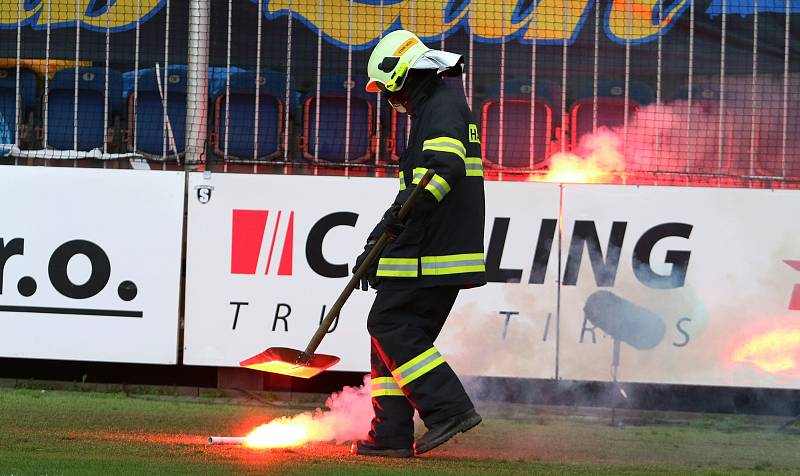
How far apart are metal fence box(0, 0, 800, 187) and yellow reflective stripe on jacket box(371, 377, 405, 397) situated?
8.75ft

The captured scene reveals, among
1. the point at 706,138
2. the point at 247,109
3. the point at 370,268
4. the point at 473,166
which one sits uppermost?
the point at 247,109

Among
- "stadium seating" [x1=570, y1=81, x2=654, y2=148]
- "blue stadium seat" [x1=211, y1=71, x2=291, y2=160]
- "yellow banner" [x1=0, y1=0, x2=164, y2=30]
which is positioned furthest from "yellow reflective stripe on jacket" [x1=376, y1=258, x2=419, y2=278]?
"yellow banner" [x1=0, y1=0, x2=164, y2=30]

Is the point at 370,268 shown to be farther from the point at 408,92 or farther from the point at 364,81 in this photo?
the point at 364,81

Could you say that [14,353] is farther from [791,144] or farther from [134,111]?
[791,144]

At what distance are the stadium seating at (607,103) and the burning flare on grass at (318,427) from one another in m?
2.61

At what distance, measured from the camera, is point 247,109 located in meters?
8.70

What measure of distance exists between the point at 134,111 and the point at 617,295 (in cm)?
336

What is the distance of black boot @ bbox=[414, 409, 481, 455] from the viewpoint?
5.95 meters

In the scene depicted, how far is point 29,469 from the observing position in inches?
207

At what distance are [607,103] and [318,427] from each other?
3.24 metres

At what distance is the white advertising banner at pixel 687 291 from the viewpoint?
8359 mm

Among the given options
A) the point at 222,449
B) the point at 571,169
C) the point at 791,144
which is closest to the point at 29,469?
the point at 222,449

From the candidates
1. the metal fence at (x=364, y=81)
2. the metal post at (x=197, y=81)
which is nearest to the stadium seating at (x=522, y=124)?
the metal fence at (x=364, y=81)

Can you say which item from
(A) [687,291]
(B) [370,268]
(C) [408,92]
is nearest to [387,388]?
(B) [370,268]
